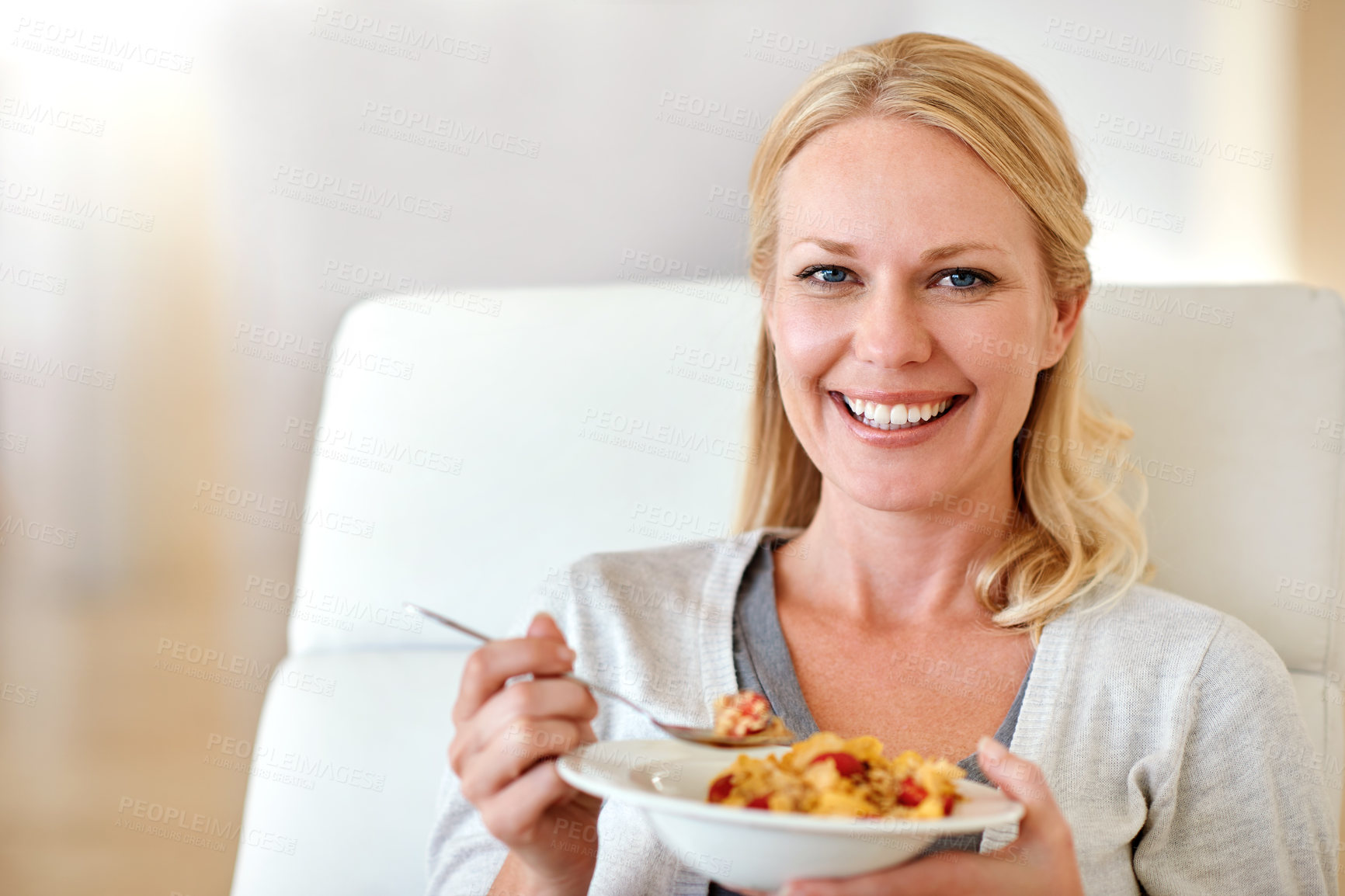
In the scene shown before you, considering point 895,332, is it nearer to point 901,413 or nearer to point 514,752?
point 901,413

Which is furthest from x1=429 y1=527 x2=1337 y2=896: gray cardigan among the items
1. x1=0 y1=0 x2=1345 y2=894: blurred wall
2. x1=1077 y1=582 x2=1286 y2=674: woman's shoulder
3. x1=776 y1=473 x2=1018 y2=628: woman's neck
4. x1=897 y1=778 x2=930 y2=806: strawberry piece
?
x1=0 y1=0 x2=1345 y2=894: blurred wall

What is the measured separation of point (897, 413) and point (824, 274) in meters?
0.18

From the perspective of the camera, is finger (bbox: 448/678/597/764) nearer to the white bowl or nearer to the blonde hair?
the white bowl

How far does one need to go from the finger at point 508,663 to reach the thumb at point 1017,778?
1.15 ft

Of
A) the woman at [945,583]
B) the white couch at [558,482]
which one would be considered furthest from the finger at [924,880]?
the white couch at [558,482]

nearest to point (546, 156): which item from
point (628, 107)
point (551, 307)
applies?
point (628, 107)

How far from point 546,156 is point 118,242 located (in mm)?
1537

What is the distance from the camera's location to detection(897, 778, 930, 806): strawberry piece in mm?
774

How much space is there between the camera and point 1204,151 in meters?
2.03

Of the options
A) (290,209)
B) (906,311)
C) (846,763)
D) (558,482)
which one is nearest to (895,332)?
(906,311)

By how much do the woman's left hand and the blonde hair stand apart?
0.45 m

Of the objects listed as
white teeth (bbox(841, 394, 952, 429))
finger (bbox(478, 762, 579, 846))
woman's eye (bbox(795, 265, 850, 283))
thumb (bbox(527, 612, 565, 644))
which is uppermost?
woman's eye (bbox(795, 265, 850, 283))

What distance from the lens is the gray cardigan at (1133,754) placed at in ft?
3.71

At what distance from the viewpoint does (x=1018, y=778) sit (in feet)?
2.70
